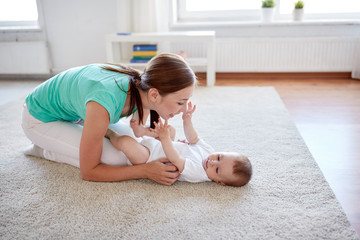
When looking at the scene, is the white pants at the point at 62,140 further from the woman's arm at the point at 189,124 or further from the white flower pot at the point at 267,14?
the white flower pot at the point at 267,14

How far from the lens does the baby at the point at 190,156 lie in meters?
1.21

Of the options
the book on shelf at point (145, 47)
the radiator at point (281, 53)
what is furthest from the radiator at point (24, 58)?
the radiator at point (281, 53)

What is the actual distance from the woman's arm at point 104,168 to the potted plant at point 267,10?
265cm

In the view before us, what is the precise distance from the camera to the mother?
1.09m

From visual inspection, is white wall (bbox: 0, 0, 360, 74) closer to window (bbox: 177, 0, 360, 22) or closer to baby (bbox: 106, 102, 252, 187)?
window (bbox: 177, 0, 360, 22)

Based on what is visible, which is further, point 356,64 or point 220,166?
point 356,64

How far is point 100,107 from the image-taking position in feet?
3.48

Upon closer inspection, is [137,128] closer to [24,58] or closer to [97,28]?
[97,28]

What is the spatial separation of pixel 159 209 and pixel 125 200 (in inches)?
5.9

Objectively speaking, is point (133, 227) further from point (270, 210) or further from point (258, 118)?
point (258, 118)

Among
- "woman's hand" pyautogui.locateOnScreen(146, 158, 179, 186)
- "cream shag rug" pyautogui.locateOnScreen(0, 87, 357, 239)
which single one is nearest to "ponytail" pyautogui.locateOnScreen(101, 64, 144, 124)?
"woman's hand" pyautogui.locateOnScreen(146, 158, 179, 186)

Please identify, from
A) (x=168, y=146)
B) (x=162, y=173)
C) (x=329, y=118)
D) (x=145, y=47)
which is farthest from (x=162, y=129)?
(x=145, y=47)

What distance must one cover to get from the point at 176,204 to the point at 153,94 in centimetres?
43

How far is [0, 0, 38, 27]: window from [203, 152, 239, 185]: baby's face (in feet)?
11.2
